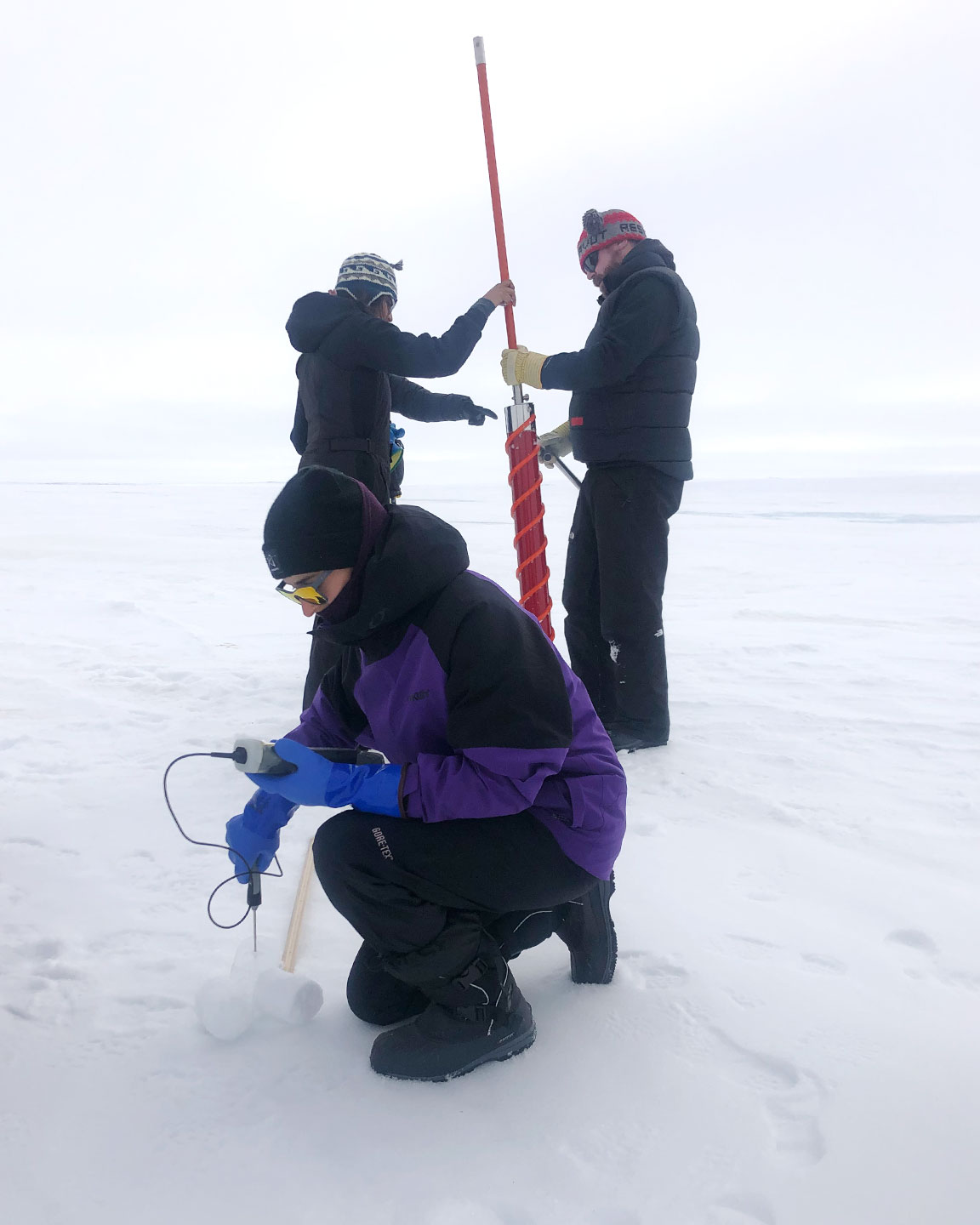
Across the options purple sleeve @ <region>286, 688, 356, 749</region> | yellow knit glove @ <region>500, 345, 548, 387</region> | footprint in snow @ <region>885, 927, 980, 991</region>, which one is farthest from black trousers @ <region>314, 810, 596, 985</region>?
yellow knit glove @ <region>500, 345, 548, 387</region>

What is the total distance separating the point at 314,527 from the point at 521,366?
6.95 ft

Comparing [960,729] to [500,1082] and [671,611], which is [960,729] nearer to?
[500,1082]

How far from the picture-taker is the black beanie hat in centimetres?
159

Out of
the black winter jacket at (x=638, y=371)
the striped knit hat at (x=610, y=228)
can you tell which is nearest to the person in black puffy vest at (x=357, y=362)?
the black winter jacket at (x=638, y=371)

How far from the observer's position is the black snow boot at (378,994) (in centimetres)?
176

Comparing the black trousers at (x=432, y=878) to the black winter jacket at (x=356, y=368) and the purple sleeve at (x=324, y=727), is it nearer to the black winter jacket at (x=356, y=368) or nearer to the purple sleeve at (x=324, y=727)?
the purple sleeve at (x=324, y=727)

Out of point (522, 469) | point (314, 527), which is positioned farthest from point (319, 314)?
point (314, 527)

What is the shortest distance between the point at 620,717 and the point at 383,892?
1.95 metres

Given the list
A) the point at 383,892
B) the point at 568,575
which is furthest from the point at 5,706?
the point at 383,892

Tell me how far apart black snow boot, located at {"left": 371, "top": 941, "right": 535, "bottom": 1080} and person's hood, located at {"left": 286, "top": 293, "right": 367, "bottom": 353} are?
2.03 m

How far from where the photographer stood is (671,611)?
6.68 m

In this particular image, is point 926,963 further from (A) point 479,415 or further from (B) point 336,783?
(A) point 479,415

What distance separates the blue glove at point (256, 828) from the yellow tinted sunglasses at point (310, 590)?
1.32ft

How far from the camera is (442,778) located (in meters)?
1.56
